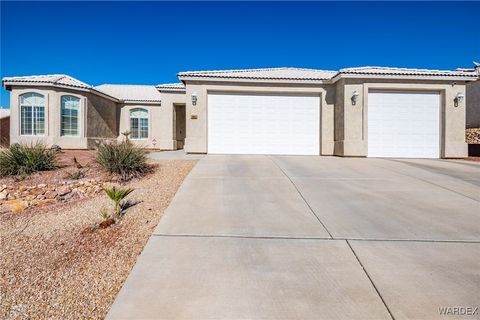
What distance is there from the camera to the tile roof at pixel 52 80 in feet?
51.1

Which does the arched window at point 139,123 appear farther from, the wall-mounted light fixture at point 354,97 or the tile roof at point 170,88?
the wall-mounted light fixture at point 354,97

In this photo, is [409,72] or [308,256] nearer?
[308,256]

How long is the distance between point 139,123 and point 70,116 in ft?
14.8

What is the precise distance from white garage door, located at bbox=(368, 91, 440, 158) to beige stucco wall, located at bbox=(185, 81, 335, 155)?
1645 mm

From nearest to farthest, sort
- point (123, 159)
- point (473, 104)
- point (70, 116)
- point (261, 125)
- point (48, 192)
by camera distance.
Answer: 1. point (48, 192)
2. point (123, 159)
3. point (261, 125)
4. point (70, 116)
5. point (473, 104)

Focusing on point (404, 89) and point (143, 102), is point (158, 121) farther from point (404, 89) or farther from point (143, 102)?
point (404, 89)

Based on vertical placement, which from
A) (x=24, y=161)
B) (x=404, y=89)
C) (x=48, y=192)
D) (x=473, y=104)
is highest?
(x=473, y=104)

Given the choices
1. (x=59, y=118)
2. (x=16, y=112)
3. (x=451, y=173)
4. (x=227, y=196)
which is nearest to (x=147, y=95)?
(x=59, y=118)

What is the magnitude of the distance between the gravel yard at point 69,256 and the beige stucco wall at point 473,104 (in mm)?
20020

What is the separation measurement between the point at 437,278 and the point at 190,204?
3550 mm

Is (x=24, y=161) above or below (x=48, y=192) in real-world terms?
above

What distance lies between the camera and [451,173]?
25.0 ft

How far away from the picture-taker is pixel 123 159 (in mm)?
7301

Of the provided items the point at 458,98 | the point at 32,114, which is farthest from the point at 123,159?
the point at 458,98
